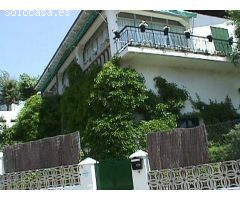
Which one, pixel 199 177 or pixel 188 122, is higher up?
pixel 188 122

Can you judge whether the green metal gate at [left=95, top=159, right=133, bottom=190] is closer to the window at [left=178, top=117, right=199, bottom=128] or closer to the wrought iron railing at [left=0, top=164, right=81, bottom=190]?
the wrought iron railing at [left=0, top=164, right=81, bottom=190]

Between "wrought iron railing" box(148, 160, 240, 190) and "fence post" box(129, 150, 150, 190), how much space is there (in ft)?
0.44

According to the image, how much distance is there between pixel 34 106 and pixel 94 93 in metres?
7.12

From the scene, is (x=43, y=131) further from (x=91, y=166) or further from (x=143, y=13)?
(x=91, y=166)

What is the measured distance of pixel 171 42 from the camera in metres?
13.5

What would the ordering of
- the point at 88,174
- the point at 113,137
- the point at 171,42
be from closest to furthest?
the point at 88,174
the point at 113,137
the point at 171,42

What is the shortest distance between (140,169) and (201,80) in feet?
23.9

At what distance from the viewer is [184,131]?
8.42 metres

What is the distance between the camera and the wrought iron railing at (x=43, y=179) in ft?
30.6

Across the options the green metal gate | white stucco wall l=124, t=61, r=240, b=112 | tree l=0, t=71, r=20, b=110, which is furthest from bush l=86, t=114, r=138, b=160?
tree l=0, t=71, r=20, b=110

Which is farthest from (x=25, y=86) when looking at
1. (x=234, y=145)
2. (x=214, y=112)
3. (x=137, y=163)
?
(x=234, y=145)

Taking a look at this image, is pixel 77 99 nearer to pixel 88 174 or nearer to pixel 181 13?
pixel 181 13

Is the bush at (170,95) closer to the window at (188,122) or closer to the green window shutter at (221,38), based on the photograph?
the window at (188,122)
